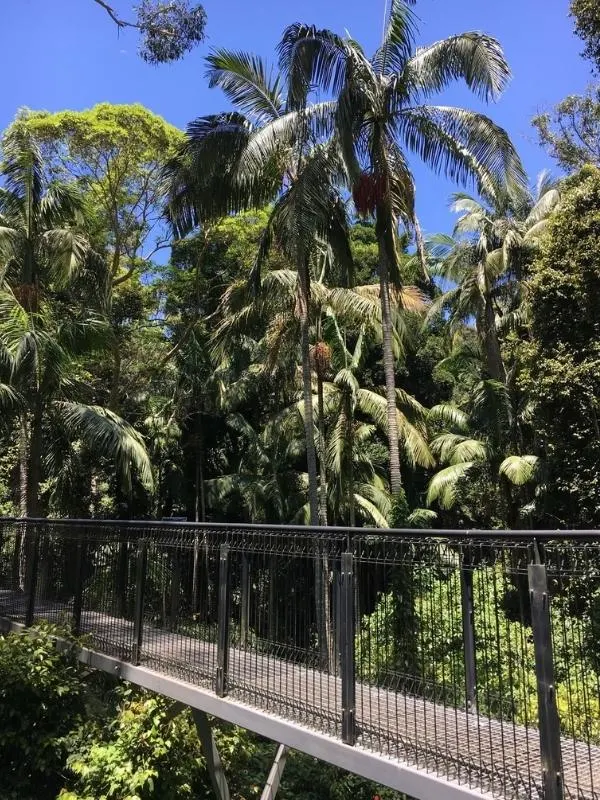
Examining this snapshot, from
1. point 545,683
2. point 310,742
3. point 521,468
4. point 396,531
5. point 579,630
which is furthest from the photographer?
point 521,468

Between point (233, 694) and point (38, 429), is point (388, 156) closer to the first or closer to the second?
point (38, 429)

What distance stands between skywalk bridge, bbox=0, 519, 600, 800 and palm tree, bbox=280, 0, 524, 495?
7.20m

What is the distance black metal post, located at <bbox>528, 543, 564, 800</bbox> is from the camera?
10.5ft

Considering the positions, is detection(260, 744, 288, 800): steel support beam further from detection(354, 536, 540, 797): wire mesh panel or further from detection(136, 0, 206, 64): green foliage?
detection(136, 0, 206, 64): green foliage

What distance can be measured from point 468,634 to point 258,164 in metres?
9.88

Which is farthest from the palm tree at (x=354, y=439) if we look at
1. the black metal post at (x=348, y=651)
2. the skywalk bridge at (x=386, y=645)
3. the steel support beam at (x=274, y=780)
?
the black metal post at (x=348, y=651)

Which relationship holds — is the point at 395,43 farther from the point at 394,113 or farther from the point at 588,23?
the point at 588,23

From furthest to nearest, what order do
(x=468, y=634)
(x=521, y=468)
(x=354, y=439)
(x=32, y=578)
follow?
1. (x=354, y=439)
2. (x=521, y=468)
3. (x=32, y=578)
4. (x=468, y=634)

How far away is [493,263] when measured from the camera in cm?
2078

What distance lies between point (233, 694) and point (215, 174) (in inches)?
390

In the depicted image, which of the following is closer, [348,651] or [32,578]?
[348,651]

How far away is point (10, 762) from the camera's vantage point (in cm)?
706

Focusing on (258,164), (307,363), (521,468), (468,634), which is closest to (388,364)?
(307,363)

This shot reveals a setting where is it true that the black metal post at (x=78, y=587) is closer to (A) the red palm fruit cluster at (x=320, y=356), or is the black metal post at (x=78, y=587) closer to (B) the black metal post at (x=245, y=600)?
(B) the black metal post at (x=245, y=600)
